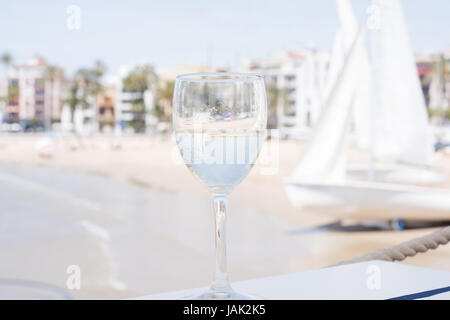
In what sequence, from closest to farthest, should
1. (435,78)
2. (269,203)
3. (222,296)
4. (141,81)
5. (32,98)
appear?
(222,296) < (269,203) < (435,78) < (141,81) < (32,98)

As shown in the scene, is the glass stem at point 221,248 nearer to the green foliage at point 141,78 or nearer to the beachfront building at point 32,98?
the green foliage at point 141,78

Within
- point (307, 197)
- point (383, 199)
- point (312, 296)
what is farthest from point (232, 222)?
point (312, 296)

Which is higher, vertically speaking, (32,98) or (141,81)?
(141,81)

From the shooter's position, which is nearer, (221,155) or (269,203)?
(221,155)

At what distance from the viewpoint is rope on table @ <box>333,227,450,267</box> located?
1.18 metres

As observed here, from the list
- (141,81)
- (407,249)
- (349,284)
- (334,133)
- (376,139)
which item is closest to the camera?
(349,284)

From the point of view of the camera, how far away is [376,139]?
13.7 meters

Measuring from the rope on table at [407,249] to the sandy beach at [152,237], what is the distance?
222cm

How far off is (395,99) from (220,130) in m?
13.5

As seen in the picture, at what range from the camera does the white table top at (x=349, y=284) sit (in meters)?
0.86

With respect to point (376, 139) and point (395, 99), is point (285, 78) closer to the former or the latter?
point (395, 99)

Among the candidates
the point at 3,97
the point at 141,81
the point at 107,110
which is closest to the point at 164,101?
the point at 141,81

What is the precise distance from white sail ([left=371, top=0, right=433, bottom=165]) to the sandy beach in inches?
92.3
